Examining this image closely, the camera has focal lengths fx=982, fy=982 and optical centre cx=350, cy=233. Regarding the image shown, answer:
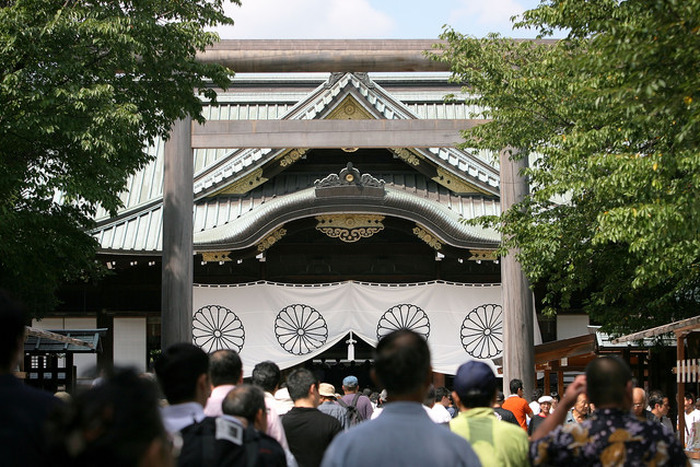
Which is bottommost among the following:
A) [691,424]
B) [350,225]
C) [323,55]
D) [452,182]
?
[691,424]

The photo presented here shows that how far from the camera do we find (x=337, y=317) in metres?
17.9

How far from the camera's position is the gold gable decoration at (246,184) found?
1788 centimetres

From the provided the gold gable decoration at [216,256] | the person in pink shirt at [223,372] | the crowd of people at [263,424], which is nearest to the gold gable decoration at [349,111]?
the gold gable decoration at [216,256]

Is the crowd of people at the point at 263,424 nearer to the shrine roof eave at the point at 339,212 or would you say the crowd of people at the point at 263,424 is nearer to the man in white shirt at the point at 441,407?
the man in white shirt at the point at 441,407

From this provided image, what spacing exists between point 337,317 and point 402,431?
15056 millimetres

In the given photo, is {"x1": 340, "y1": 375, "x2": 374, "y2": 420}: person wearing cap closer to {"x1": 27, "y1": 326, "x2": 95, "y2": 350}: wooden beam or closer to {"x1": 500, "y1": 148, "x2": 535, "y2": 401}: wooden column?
{"x1": 27, "y1": 326, "x2": 95, "y2": 350}: wooden beam

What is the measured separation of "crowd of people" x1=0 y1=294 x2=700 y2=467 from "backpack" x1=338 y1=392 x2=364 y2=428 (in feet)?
12.4

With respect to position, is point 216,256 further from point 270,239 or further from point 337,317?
point 337,317

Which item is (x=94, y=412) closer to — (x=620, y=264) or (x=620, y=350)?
(x=620, y=264)

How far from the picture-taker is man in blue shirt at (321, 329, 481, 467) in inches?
111

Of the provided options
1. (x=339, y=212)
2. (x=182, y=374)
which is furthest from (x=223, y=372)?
(x=339, y=212)

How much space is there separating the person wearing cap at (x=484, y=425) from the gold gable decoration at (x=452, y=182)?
14091 millimetres

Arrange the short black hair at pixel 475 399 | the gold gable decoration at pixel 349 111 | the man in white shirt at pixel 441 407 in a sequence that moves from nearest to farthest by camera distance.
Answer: the short black hair at pixel 475 399
the man in white shirt at pixel 441 407
the gold gable decoration at pixel 349 111

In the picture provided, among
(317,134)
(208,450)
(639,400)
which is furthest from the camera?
(317,134)
